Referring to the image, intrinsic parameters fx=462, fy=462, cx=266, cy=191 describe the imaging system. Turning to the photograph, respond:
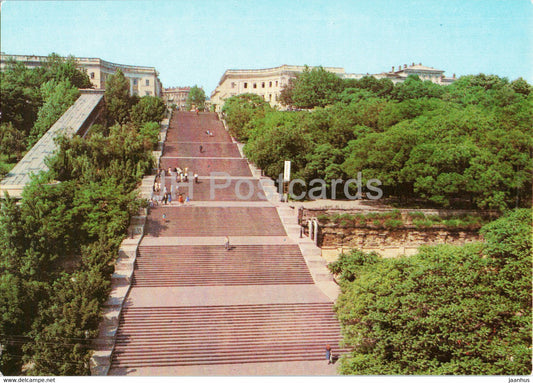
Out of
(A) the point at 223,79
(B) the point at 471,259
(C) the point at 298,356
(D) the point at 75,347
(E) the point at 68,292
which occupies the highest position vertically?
(A) the point at 223,79

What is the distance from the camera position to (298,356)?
61.5 ft

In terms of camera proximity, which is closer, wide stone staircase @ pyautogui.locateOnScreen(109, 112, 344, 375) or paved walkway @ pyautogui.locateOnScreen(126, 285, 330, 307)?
wide stone staircase @ pyautogui.locateOnScreen(109, 112, 344, 375)

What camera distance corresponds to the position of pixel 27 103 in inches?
1934

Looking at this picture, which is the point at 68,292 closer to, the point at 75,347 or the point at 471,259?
the point at 75,347

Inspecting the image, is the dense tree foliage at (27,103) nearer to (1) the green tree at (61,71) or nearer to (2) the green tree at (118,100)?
(1) the green tree at (61,71)

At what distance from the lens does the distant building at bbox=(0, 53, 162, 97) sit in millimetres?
69438

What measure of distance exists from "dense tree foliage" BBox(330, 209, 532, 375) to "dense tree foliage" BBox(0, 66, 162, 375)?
33.5ft

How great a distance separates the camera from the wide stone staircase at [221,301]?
1844 centimetres

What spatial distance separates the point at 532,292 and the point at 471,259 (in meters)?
2.28

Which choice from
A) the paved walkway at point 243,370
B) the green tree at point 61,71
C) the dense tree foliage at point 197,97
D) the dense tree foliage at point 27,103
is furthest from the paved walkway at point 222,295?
the dense tree foliage at point 197,97

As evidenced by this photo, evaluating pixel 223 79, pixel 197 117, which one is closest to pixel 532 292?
pixel 197 117

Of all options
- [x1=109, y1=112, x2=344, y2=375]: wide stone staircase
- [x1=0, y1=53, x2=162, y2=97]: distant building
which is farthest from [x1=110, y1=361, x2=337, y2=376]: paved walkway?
[x1=0, y1=53, x2=162, y2=97]: distant building

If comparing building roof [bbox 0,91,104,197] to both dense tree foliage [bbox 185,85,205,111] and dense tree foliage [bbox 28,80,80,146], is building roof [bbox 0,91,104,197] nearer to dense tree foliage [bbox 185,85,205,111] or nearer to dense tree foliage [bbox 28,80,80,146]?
dense tree foliage [bbox 28,80,80,146]

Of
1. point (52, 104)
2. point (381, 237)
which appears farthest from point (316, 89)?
point (381, 237)
